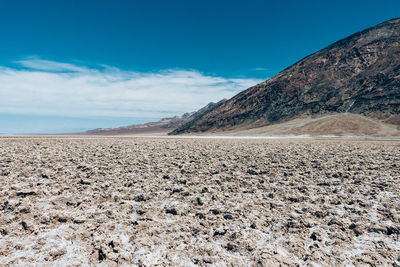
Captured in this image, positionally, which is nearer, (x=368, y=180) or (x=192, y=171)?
(x=368, y=180)

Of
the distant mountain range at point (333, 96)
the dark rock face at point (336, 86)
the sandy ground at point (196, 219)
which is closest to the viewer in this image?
the sandy ground at point (196, 219)

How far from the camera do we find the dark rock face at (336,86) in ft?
223

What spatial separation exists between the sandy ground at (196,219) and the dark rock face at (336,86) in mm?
70340

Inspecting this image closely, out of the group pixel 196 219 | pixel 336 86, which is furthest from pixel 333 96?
pixel 196 219

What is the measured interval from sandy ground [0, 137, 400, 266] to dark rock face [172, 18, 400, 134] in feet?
231

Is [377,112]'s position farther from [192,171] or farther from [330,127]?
[192,171]

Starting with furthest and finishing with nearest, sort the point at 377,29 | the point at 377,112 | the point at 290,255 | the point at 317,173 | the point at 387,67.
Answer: the point at 377,29, the point at 387,67, the point at 377,112, the point at 317,173, the point at 290,255

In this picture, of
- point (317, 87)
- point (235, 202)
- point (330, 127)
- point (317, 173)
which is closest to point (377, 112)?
point (330, 127)

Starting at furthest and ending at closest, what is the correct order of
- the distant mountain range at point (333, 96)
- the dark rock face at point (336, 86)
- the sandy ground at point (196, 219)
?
the dark rock face at point (336, 86) < the distant mountain range at point (333, 96) < the sandy ground at point (196, 219)

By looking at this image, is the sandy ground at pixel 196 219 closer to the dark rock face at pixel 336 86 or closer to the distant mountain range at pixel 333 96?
the distant mountain range at pixel 333 96

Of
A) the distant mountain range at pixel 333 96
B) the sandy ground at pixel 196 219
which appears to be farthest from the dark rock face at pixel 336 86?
the sandy ground at pixel 196 219

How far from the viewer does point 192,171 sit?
10.8m

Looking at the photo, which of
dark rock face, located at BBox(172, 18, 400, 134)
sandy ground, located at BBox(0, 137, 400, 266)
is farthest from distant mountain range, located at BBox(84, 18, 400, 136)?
sandy ground, located at BBox(0, 137, 400, 266)

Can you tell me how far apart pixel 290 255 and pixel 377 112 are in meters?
76.3
